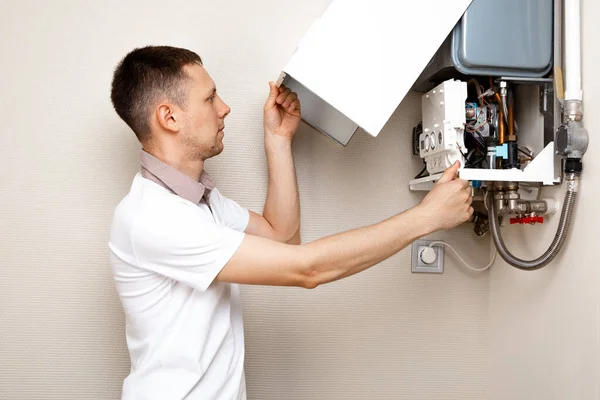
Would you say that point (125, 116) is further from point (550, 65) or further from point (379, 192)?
point (550, 65)

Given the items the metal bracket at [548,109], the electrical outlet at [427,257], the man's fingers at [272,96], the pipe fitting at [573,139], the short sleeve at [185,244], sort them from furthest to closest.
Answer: the electrical outlet at [427,257] < the man's fingers at [272,96] < the metal bracket at [548,109] < the pipe fitting at [573,139] < the short sleeve at [185,244]

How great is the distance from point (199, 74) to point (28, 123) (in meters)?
0.52

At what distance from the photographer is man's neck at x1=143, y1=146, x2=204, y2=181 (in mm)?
1417

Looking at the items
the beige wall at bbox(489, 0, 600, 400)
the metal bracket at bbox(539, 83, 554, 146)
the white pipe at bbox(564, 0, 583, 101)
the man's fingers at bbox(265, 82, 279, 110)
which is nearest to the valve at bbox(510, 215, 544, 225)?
the beige wall at bbox(489, 0, 600, 400)

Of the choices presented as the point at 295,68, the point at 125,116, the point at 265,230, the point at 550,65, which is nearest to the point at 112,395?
the point at 265,230

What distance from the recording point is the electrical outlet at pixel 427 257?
1.73m

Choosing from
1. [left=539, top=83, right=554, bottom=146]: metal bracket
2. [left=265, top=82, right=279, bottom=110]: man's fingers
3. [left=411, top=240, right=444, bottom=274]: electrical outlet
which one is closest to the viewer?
[left=539, top=83, right=554, bottom=146]: metal bracket

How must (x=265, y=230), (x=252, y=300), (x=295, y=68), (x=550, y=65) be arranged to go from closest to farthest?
1. (x=295, y=68)
2. (x=550, y=65)
3. (x=265, y=230)
4. (x=252, y=300)

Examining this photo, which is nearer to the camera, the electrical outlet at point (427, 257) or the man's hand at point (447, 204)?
the man's hand at point (447, 204)

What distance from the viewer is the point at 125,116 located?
4.74 ft

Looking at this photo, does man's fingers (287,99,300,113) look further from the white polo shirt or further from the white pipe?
the white pipe

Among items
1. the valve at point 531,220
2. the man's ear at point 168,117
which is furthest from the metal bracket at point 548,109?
the man's ear at point 168,117

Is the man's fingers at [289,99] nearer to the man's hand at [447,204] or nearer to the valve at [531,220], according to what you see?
the man's hand at [447,204]

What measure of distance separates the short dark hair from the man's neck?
0.15ft
